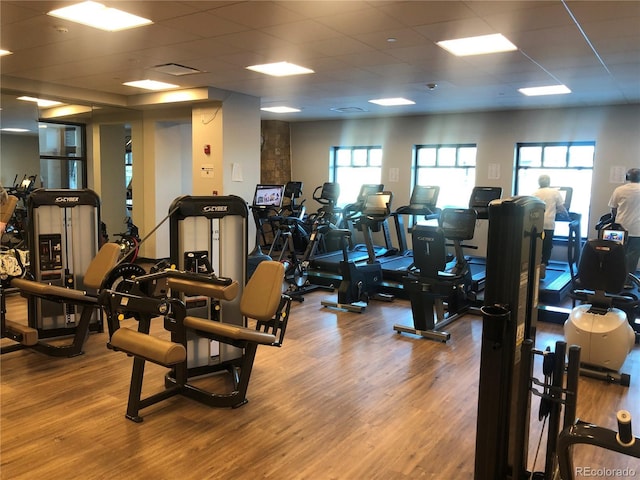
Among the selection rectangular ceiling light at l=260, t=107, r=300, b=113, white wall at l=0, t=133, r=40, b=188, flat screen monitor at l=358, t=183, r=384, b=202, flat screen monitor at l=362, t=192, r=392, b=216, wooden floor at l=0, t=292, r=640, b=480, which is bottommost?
wooden floor at l=0, t=292, r=640, b=480

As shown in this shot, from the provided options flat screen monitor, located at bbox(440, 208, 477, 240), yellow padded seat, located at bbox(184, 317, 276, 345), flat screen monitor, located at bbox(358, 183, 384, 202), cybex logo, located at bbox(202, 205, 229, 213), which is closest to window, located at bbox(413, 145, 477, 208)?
flat screen monitor, located at bbox(358, 183, 384, 202)

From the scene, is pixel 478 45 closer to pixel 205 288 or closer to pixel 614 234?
pixel 614 234

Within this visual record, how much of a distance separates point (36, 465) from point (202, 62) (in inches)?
178

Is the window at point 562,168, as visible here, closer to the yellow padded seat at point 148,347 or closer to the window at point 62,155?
the yellow padded seat at point 148,347

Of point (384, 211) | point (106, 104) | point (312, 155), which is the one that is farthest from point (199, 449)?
point (312, 155)

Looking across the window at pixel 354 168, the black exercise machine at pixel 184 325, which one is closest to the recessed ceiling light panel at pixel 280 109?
the window at pixel 354 168

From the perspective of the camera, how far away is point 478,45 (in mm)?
4910

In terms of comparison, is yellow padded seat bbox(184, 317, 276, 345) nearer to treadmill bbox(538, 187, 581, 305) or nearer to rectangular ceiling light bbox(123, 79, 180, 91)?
treadmill bbox(538, 187, 581, 305)

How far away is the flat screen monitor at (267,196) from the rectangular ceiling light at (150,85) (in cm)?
197

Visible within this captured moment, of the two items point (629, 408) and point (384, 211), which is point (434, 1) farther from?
point (384, 211)

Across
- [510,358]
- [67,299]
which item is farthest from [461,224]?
[67,299]

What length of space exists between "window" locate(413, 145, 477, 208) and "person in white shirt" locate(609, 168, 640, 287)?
11.9ft

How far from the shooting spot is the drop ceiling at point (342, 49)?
3.95 meters

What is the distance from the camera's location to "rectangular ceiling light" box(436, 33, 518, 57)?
4.67 metres
